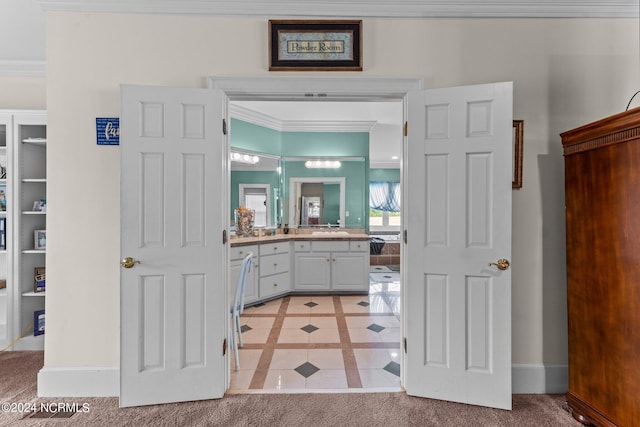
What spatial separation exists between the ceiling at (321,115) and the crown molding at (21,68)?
6.42 feet

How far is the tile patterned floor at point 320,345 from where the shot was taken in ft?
7.44

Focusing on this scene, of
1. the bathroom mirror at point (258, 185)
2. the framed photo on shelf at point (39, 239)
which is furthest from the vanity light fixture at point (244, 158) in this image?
the framed photo on shelf at point (39, 239)

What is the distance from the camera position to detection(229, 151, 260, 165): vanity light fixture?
4.31 meters

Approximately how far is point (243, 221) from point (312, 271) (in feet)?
4.05

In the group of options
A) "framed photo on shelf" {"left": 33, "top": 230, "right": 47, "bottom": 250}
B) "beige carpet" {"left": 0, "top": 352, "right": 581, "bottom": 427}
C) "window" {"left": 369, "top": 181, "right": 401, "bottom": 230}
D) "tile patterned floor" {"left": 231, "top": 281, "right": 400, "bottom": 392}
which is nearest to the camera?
"beige carpet" {"left": 0, "top": 352, "right": 581, "bottom": 427}

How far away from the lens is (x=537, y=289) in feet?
7.06

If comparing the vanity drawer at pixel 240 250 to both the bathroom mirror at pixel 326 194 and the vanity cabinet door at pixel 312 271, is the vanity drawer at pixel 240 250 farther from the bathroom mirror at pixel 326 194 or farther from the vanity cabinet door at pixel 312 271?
the bathroom mirror at pixel 326 194

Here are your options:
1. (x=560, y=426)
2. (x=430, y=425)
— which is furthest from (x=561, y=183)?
(x=430, y=425)

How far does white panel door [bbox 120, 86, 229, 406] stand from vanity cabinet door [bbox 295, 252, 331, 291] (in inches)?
97.2

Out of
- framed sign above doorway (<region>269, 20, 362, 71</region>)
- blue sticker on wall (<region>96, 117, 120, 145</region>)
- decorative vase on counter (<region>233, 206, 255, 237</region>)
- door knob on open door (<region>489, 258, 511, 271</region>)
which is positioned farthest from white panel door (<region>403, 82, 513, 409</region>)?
decorative vase on counter (<region>233, 206, 255, 237</region>)

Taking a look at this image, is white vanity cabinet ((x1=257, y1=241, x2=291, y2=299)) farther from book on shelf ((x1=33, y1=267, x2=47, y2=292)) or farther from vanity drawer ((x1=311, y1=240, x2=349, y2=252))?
book on shelf ((x1=33, y1=267, x2=47, y2=292))

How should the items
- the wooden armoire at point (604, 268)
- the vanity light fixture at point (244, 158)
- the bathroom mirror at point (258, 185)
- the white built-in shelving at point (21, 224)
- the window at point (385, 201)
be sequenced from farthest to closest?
the window at point (385, 201) < the bathroom mirror at point (258, 185) < the vanity light fixture at point (244, 158) < the white built-in shelving at point (21, 224) < the wooden armoire at point (604, 268)

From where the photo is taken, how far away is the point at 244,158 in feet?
14.7

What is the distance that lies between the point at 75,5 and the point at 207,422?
9.28ft
